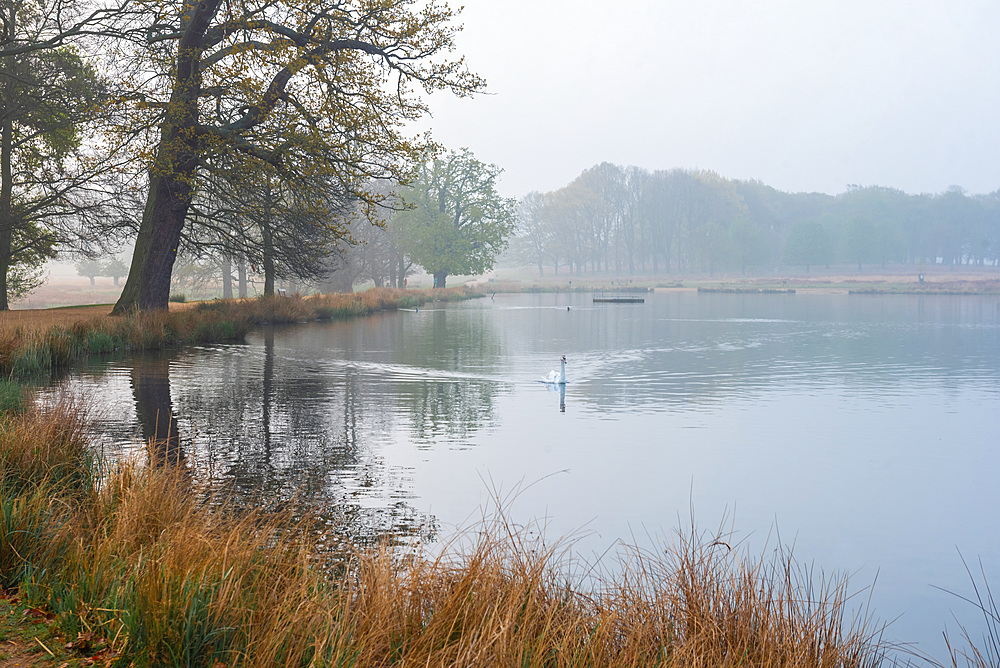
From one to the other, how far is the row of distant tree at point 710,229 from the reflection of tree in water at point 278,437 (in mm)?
93940

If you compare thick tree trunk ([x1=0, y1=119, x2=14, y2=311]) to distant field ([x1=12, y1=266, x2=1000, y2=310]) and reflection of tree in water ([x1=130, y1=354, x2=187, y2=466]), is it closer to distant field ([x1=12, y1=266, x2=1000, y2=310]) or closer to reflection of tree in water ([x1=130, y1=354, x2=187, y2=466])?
reflection of tree in water ([x1=130, y1=354, x2=187, y2=466])

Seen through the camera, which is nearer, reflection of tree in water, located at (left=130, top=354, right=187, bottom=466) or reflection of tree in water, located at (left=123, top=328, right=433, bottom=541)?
reflection of tree in water, located at (left=123, top=328, right=433, bottom=541)

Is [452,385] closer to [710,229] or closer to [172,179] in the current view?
[172,179]

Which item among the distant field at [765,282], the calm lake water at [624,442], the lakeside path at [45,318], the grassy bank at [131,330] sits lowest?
the calm lake water at [624,442]

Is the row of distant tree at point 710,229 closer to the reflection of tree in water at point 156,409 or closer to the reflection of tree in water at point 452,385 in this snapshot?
the reflection of tree in water at point 452,385

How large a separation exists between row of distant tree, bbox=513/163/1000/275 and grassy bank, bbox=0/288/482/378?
261 feet

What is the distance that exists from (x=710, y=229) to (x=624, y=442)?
98440 millimetres

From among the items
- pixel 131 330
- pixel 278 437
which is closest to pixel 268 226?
pixel 131 330

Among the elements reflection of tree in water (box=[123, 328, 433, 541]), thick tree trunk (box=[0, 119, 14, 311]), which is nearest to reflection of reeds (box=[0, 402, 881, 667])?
reflection of tree in water (box=[123, 328, 433, 541])

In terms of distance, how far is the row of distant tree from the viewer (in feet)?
348

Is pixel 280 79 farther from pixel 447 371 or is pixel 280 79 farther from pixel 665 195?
pixel 665 195

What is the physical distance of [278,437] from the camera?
10.8m

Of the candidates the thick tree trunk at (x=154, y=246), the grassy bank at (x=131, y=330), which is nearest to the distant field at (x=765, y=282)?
the grassy bank at (x=131, y=330)

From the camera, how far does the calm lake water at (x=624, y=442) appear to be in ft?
25.0
